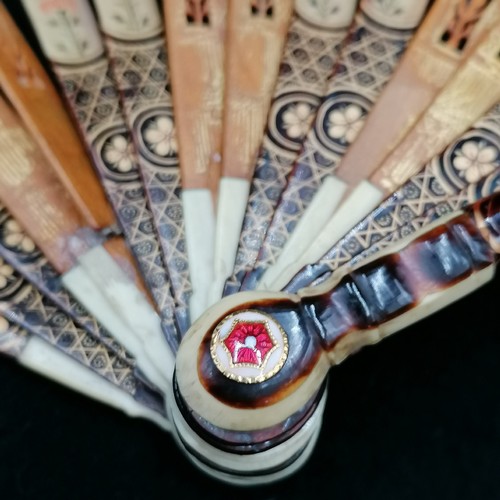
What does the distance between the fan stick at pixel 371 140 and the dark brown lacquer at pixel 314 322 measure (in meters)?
0.27

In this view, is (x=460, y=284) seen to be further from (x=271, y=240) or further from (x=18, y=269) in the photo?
(x=18, y=269)

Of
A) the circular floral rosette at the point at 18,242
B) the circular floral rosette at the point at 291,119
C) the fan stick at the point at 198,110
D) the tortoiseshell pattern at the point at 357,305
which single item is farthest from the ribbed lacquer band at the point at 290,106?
the circular floral rosette at the point at 18,242

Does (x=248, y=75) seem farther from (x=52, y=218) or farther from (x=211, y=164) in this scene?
(x=52, y=218)

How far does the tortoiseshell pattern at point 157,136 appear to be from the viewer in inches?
74.0

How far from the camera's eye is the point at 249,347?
1.52 meters

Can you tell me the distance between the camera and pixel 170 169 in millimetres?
1995

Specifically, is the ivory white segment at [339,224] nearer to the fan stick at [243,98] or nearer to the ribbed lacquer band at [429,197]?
the ribbed lacquer band at [429,197]

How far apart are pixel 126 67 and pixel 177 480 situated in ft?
3.60

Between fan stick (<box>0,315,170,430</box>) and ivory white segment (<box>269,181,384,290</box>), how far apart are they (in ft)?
1.47

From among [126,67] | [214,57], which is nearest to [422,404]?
[214,57]

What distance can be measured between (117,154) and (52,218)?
0.24m

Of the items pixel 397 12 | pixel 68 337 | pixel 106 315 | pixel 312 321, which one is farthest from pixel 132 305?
pixel 397 12

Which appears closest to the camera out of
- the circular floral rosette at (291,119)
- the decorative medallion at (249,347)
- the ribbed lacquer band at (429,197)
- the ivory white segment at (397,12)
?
the decorative medallion at (249,347)

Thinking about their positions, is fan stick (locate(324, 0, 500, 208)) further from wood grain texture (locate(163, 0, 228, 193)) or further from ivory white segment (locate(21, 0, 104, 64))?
ivory white segment (locate(21, 0, 104, 64))
